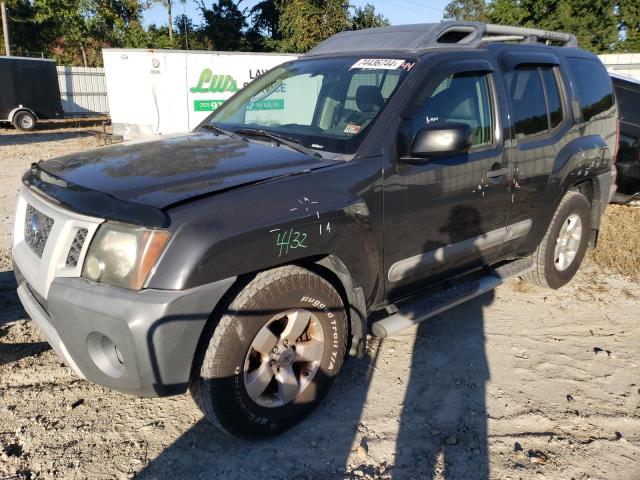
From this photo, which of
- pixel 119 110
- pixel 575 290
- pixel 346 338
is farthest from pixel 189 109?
pixel 346 338

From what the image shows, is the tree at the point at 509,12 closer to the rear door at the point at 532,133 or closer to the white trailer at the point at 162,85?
the white trailer at the point at 162,85

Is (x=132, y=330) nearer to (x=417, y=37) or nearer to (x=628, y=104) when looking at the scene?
(x=417, y=37)

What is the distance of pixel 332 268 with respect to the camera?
8.93 ft

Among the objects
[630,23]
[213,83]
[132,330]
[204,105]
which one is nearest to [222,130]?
[132,330]

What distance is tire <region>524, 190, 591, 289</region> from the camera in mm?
4414

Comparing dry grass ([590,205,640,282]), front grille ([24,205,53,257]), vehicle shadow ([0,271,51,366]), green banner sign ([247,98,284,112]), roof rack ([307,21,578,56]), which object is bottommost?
dry grass ([590,205,640,282])

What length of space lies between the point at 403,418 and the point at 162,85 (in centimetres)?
1209

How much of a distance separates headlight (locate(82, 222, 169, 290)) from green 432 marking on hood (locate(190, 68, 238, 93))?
12056mm

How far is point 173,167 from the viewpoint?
2.63m

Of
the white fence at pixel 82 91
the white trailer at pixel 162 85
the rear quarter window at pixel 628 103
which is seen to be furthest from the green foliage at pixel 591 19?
the rear quarter window at pixel 628 103

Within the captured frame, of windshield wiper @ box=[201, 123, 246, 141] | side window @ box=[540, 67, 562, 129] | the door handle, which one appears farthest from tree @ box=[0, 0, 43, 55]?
the door handle

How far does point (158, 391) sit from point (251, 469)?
0.64 meters

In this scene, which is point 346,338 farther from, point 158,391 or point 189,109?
point 189,109

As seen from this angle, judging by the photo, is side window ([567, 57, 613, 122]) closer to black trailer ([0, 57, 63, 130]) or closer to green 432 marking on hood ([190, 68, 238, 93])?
green 432 marking on hood ([190, 68, 238, 93])
